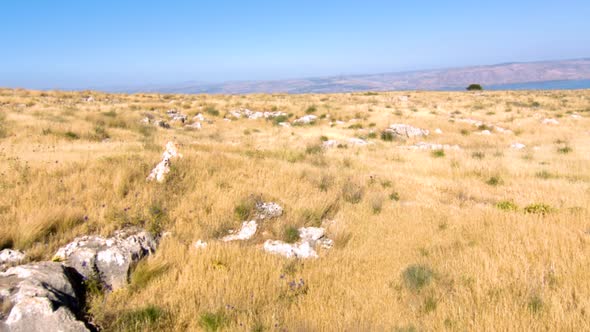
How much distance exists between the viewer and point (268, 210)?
661 centimetres

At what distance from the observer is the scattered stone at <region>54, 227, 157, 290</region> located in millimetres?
4125

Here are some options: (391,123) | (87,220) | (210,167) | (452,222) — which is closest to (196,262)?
(87,220)

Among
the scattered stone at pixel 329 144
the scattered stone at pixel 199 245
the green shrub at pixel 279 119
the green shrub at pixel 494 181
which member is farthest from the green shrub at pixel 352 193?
the green shrub at pixel 279 119

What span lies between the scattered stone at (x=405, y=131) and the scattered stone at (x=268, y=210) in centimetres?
1668

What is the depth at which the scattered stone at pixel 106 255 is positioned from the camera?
4.12m

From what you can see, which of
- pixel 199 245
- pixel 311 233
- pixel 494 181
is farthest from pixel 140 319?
pixel 494 181

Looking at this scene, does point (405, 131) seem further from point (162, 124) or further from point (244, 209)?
point (244, 209)

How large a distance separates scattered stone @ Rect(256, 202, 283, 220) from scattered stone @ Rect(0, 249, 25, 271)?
346 cm

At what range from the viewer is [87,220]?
216 inches

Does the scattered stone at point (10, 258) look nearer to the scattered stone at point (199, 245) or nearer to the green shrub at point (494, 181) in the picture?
the scattered stone at point (199, 245)

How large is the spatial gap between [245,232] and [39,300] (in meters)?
3.23

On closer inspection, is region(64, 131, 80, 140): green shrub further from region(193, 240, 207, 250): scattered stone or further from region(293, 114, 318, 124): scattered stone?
region(293, 114, 318, 124): scattered stone

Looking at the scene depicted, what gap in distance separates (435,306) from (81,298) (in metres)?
3.80

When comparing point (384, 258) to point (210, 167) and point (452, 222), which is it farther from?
point (210, 167)
